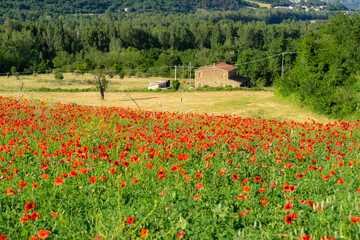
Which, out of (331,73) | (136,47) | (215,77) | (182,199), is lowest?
(215,77)

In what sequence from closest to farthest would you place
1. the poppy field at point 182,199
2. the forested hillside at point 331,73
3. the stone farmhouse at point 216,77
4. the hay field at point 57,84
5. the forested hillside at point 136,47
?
the poppy field at point 182,199 → the forested hillside at point 331,73 → the hay field at point 57,84 → the stone farmhouse at point 216,77 → the forested hillside at point 136,47

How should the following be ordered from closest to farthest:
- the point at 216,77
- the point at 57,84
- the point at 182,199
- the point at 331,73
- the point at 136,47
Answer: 1. the point at 182,199
2. the point at 331,73
3. the point at 57,84
4. the point at 216,77
5. the point at 136,47

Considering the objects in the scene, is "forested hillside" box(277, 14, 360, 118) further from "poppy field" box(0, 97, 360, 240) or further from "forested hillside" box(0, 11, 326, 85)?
"forested hillside" box(0, 11, 326, 85)

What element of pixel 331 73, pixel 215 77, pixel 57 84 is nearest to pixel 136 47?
pixel 57 84

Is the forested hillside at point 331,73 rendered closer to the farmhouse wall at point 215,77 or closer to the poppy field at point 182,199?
the poppy field at point 182,199

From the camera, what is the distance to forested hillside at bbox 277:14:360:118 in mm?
25625

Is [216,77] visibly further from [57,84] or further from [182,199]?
[182,199]

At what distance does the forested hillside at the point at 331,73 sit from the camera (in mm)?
Result: 25625

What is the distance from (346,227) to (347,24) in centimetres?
3594

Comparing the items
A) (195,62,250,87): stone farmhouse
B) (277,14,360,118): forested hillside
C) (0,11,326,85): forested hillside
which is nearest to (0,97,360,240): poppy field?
(277,14,360,118): forested hillside

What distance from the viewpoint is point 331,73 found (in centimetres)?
3222

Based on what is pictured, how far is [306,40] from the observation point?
37281 millimetres

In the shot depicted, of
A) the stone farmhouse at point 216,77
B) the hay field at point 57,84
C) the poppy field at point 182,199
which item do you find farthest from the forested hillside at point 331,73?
the hay field at point 57,84

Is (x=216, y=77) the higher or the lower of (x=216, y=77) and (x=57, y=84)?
the higher
